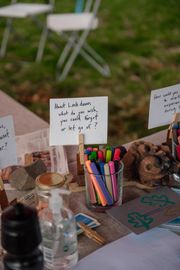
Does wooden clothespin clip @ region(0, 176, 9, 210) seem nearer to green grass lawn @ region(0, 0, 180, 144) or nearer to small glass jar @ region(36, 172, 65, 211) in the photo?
small glass jar @ region(36, 172, 65, 211)

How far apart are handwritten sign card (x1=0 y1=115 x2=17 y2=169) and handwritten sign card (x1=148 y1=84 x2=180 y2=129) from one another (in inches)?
15.3

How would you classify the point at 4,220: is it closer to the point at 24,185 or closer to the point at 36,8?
the point at 24,185

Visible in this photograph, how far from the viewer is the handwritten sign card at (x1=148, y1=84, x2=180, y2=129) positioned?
1.36m

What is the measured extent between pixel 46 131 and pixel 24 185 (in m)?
0.33

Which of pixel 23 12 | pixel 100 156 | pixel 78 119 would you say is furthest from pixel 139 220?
pixel 23 12

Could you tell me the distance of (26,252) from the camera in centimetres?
84

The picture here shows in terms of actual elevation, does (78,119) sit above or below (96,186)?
above

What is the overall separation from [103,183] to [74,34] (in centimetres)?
342

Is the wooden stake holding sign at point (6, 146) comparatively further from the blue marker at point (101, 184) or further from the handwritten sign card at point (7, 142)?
the blue marker at point (101, 184)

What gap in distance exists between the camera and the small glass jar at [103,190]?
1161 mm

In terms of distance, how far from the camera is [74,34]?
4.43 meters

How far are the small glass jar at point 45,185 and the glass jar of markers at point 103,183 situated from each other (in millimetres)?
85

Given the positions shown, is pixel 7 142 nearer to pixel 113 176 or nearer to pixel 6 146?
pixel 6 146

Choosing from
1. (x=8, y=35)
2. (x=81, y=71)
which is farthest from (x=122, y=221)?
(x=8, y=35)
